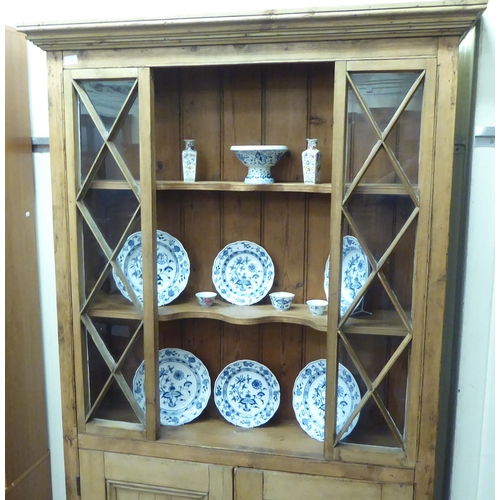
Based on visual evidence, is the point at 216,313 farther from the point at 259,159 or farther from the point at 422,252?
the point at 422,252

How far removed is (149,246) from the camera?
143 cm

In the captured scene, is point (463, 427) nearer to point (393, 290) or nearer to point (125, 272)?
point (393, 290)

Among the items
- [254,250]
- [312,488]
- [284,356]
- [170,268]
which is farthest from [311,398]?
[170,268]

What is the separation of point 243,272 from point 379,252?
49 cm

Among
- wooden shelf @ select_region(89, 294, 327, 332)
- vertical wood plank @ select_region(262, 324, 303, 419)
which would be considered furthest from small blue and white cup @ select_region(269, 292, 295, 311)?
vertical wood plank @ select_region(262, 324, 303, 419)

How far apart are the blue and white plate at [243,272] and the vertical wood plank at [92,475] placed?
62cm

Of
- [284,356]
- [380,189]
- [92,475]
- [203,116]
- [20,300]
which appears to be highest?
[203,116]

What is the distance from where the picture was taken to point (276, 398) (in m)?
1.66

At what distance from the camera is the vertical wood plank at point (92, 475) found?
5.04ft

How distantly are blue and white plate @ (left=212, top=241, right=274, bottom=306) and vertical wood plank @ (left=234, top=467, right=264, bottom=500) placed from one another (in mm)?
500

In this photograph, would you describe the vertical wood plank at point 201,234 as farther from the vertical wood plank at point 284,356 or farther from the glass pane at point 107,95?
the glass pane at point 107,95

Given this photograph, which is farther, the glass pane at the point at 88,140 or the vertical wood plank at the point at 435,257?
the glass pane at the point at 88,140

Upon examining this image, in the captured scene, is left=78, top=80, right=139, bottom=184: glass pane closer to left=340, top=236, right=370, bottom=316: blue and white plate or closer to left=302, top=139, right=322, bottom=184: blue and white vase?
left=302, top=139, right=322, bottom=184: blue and white vase

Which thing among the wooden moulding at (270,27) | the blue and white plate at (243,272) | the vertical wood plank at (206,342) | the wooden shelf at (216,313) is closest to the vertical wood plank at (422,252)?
the wooden moulding at (270,27)
